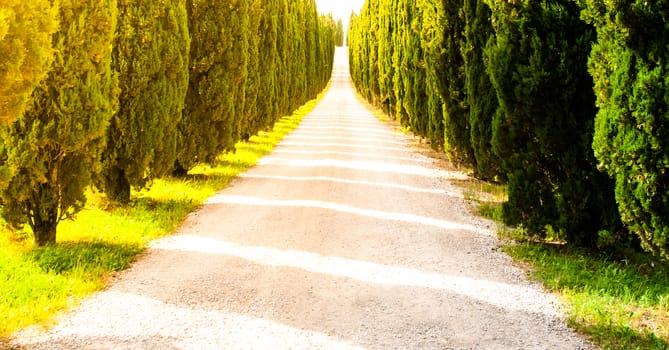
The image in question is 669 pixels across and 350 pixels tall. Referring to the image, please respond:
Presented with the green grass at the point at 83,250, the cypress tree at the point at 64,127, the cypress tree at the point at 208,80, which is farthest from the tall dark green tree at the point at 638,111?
the cypress tree at the point at 208,80

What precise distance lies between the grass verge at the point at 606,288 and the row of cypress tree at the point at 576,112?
0.28 metres

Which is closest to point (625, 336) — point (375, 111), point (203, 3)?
point (203, 3)

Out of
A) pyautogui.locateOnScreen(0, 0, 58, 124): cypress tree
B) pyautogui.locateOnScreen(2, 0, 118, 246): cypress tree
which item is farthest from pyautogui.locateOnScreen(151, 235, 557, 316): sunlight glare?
pyautogui.locateOnScreen(0, 0, 58, 124): cypress tree

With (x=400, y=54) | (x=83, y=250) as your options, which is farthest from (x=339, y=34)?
(x=83, y=250)

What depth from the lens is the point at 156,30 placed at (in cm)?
823

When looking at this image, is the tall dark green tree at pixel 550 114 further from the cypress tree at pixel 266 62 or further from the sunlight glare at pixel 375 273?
the cypress tree at pixel 266 62

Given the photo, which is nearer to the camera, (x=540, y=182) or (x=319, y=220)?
(x=540, y=182)

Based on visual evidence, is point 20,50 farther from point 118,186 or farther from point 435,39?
point 435,39

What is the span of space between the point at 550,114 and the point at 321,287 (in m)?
2.95

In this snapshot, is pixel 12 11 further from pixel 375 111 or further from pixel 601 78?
pixel 375 111

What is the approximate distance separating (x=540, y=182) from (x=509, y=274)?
4.26 ft

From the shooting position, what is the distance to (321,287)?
510 centimetres

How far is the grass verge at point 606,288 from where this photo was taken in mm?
4215

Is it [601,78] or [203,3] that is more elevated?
[203,3]
